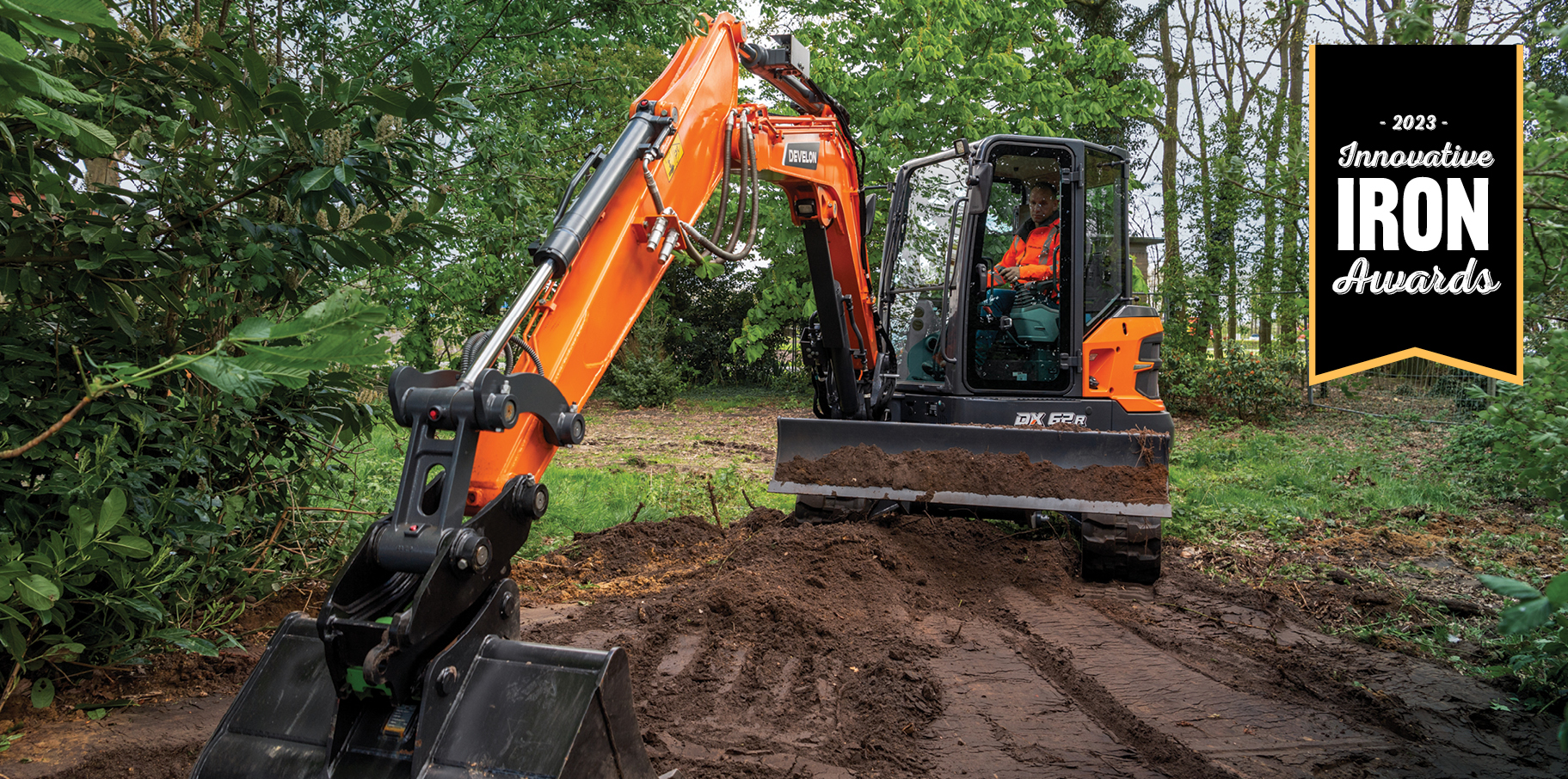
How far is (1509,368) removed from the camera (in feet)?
14.2

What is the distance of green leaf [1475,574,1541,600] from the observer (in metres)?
1.07

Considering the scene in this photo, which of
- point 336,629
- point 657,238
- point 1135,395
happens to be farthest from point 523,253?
point 1135,395

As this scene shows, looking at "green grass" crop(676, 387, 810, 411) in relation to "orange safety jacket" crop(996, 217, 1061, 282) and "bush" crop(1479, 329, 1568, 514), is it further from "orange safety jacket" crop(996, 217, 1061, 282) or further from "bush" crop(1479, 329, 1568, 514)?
"bush" crop(1479, 329, 1568, 514)

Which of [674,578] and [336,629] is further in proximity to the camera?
[674,578]

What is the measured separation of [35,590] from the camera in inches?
94.0

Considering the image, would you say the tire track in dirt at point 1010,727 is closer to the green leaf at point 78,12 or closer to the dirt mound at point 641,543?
the dirt mound at point 641,543

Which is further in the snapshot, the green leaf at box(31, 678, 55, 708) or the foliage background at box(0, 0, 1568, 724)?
the green leaf at box(31, 678, 55, 708)

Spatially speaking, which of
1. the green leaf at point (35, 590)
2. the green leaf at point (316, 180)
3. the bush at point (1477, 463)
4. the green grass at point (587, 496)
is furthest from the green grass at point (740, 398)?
the green leaf at point (35, 590)

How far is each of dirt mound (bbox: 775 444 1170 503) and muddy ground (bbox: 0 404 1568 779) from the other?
14.1 inches

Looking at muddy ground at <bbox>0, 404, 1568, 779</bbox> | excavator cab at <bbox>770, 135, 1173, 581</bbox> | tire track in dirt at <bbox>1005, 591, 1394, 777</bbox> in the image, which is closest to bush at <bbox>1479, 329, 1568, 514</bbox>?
muddy ground at <bbox>0, 404, 1568, 779</bbox>

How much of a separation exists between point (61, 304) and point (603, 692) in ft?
7.66

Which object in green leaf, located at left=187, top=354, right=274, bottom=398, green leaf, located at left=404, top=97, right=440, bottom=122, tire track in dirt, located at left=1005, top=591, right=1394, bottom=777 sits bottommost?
tire track in dirt, located at left=1005, top=591, right=1394, bottom=777

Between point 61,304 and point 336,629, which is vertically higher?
point 61,304

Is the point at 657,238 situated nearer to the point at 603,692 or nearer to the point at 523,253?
the point at 603,692
